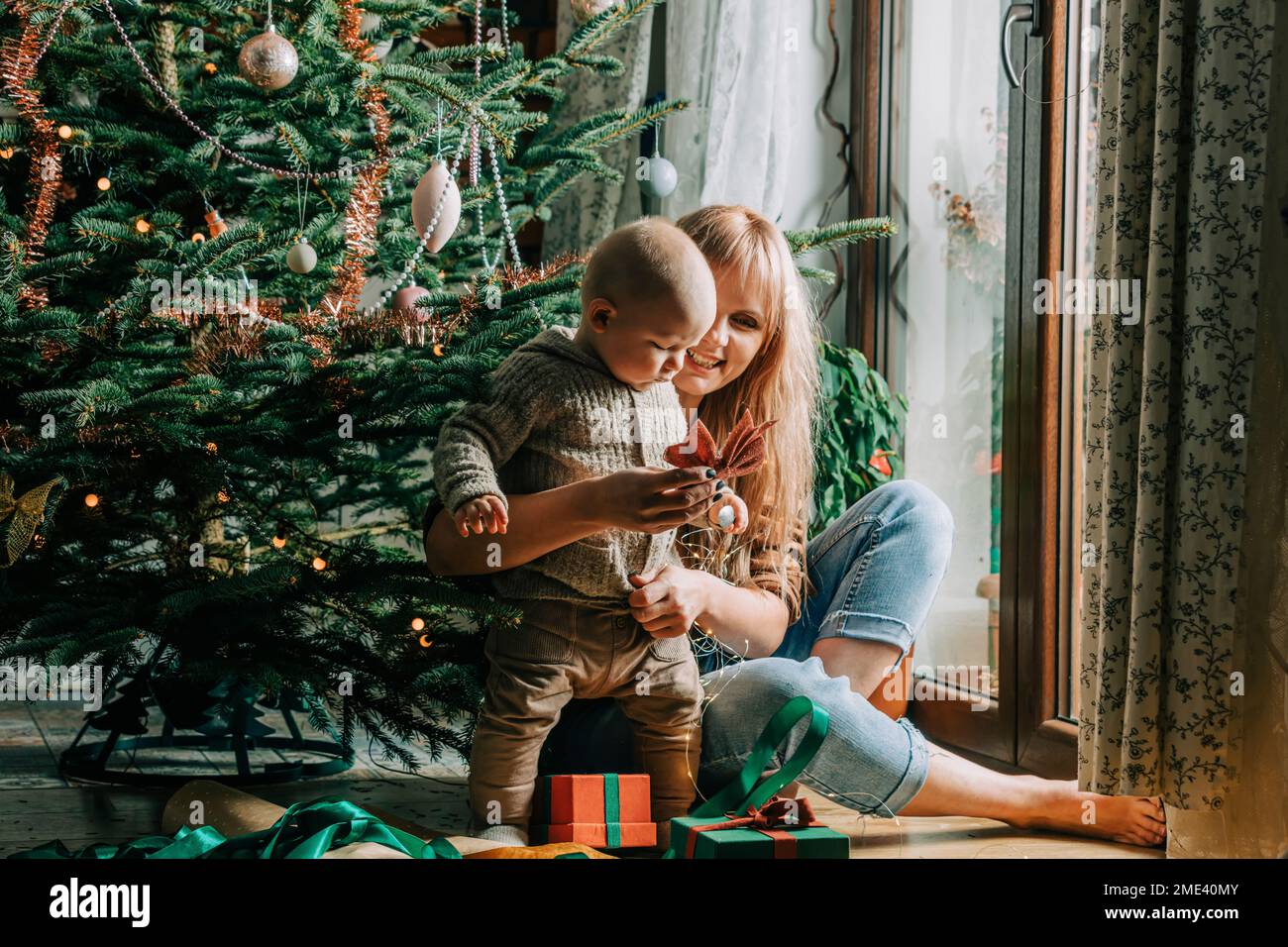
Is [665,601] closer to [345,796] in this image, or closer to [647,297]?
[647,297]

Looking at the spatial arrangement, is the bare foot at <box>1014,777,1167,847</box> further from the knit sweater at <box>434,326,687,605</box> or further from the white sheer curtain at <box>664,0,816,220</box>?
the white sheer curtain at <box>664,0,816,220</box>

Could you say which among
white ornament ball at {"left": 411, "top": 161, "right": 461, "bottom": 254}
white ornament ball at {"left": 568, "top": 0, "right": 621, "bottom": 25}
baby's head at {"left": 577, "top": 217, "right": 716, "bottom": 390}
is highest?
white ornament ball at {"left": 568, "top": 0, "right": 621, "bottom": 25}

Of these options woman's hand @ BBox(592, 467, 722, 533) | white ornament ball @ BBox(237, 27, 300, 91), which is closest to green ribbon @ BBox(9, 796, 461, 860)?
woman's hand @ BBox(592, 467, 722, 533)

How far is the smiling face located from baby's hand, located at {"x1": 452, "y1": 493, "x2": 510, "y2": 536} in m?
0.43

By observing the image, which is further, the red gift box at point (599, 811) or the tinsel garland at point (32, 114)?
the tinsel garland at point (32, 114)

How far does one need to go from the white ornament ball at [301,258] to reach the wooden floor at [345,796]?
0.69 meters

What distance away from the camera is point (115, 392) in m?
1.26

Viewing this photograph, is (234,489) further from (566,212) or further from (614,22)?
(566,212)

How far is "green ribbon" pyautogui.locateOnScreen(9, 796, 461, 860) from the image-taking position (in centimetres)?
105

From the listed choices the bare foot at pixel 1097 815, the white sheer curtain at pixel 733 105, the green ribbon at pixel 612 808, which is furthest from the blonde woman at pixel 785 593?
the white sheer curtain at pixel 733 105

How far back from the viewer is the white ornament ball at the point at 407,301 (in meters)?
1.48

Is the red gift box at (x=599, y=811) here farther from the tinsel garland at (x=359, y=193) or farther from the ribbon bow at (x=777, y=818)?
the tinsel garland at (x=359, y=193)

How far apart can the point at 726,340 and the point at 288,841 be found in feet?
2.51

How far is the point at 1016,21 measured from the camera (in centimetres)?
192
